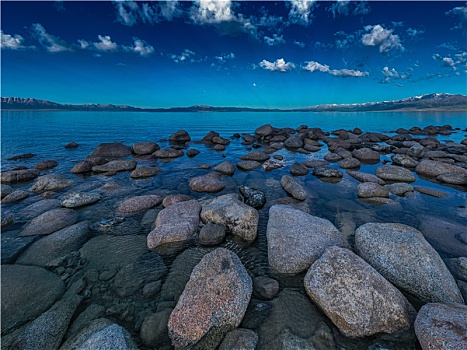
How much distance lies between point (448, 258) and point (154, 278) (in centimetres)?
759

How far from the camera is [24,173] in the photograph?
38.0 feet

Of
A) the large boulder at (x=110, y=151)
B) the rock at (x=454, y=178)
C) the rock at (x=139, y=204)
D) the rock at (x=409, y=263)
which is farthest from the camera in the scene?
the large boulder at (x=110, y=151)

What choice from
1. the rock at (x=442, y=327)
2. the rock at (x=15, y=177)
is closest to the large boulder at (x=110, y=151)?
the rock at (x=15, y=177)

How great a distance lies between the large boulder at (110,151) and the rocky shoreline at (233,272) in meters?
8.01

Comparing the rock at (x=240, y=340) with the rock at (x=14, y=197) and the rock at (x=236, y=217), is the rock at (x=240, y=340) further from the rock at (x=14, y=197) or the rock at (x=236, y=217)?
the rock at (x=14, y=197)

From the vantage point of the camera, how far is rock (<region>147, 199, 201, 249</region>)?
605cm

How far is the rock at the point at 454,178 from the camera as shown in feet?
35.6

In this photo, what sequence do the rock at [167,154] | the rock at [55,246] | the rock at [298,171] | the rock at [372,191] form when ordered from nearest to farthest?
the rock at [55,246], the rock at [372,191], the rock at [298,171], the rock at [167,154]

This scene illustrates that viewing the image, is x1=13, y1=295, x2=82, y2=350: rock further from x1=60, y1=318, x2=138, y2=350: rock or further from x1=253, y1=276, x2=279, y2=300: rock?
x1=253, y1=276, x2=279, y2=300: rock

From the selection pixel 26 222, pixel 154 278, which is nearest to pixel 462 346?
pixel 154 278

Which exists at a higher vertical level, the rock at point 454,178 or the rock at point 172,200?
the rock at point 172,200

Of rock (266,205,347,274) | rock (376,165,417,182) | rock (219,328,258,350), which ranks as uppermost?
rock (266,205,347,274)

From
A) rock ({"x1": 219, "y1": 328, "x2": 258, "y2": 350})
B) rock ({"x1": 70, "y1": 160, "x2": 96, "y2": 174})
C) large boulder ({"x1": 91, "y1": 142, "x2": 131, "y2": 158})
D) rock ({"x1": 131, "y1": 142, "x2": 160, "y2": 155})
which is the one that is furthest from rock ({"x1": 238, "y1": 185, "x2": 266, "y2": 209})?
large boulder ({"x1": 91, "y1": 142, "x2": 131, "y2": 158})

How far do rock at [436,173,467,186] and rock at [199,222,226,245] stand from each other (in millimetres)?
13115
